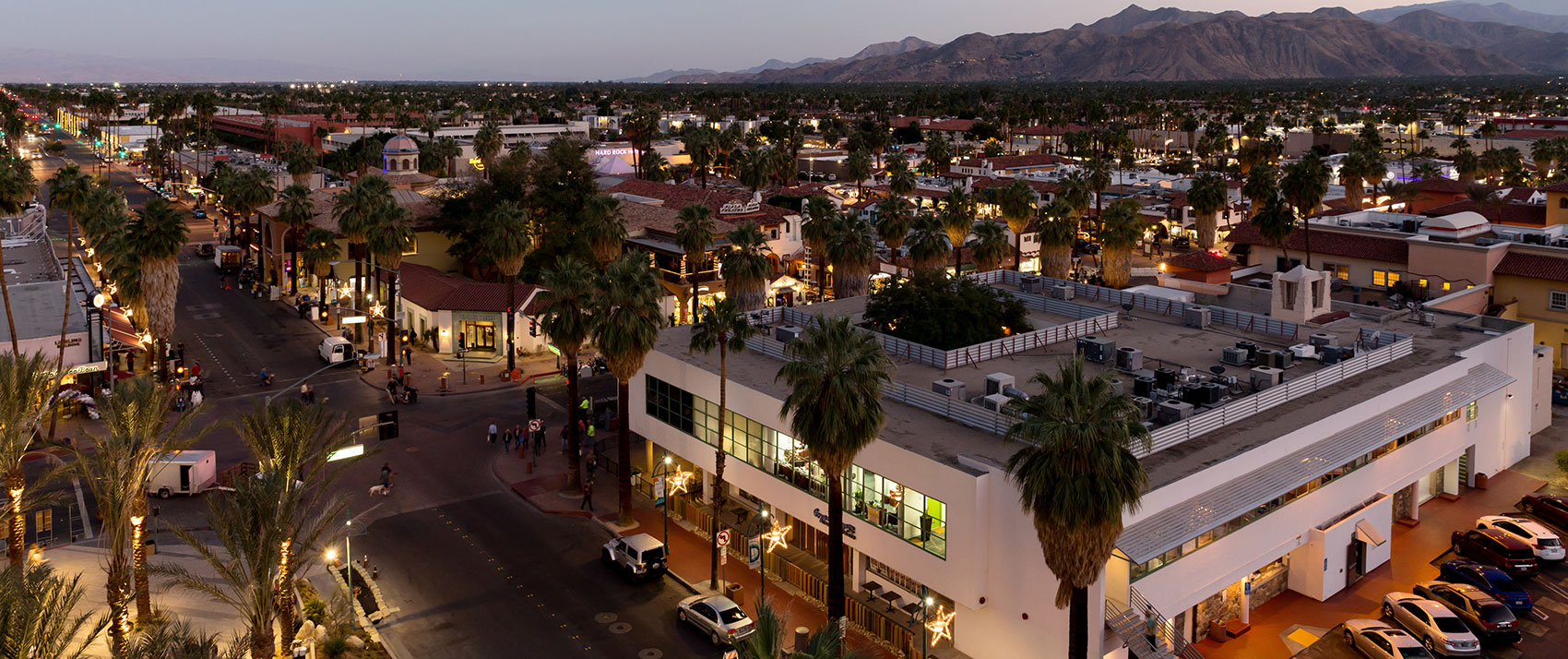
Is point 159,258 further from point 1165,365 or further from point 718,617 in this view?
point 1165,365

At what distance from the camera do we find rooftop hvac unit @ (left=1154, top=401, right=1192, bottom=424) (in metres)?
30.2

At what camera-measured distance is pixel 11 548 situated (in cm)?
2888

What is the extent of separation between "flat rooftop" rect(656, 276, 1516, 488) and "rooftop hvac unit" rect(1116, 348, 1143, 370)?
53 cm

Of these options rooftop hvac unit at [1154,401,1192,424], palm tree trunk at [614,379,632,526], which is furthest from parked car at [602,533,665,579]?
rooftop hvac unit at [1154,401,1192,424]

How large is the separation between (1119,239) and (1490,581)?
35.3 meters

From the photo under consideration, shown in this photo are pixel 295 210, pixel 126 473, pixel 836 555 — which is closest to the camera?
pixel 126 473

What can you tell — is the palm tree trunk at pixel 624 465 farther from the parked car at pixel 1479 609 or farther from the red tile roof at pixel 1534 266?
the red tile roof at pixel 1534 266

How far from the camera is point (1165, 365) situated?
37625 mm

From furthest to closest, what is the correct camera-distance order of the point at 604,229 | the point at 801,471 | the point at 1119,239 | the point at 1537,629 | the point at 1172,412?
the point at 1119,239, the point at 604,229, the point at 801,471, the point at 1537,629, the point at 1172,412

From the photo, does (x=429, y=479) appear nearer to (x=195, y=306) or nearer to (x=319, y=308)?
(x=319, y=308)

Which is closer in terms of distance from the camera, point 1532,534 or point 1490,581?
point 1490,581

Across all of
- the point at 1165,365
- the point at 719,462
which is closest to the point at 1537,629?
the point at 1165,365

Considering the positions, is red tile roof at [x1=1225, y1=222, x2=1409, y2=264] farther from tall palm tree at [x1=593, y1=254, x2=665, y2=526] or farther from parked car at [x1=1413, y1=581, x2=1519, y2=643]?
tall palm tree at [x1=593, y1=254, x2=665, y2=526]

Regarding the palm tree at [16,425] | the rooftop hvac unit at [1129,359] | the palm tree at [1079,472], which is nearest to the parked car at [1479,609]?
the rooftop hvac unit at [1129,359]
